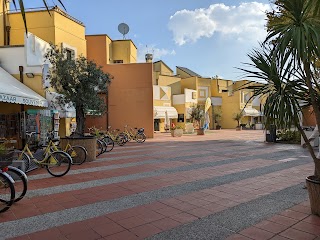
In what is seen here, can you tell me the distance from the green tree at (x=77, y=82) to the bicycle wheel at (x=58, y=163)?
257 cm

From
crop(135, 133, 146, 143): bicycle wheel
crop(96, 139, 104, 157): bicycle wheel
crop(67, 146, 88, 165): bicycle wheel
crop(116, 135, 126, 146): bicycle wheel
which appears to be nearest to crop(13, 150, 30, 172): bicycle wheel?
crop(67, 146, 88, 165): bicycle wheel

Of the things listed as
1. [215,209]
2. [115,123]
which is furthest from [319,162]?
[115,123]

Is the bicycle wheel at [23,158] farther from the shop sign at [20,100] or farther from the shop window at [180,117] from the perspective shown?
the shop window at [180,117]

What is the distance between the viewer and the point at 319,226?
3473 millimetres

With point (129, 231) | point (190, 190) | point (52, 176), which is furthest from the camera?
point (52, 176)

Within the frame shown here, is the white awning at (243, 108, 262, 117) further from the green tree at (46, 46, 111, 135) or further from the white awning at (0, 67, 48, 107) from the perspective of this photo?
the green tree at (46, 46, 111, 135)

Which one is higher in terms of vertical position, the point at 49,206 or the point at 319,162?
the point at 319,162

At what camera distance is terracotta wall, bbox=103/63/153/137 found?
1922cm

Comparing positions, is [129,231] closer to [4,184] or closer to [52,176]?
[4,184]

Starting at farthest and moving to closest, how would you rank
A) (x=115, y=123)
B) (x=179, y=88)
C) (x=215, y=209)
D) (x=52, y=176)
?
1. (x=179, y=88)
2. (x=115, y=123)
3. (x=52, y=176)
4. (x=215, y=209)

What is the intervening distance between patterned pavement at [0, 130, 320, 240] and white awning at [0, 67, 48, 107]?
10.8 ft

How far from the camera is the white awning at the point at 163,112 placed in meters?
31.0

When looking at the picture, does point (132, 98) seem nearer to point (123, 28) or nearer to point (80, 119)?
point (123, 28)

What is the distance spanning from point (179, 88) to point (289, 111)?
34.4 meters
